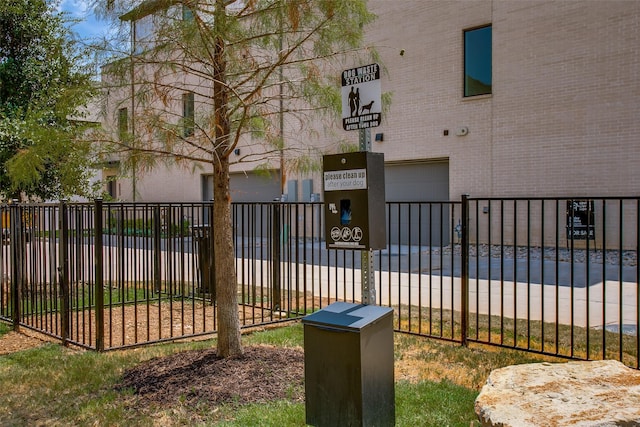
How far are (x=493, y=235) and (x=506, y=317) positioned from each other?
8947 mm

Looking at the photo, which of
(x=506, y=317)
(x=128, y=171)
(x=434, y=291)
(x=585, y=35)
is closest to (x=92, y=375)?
(x=128, y=171)

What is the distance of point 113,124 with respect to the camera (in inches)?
196

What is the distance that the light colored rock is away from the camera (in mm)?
3084

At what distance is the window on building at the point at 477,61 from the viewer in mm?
16328

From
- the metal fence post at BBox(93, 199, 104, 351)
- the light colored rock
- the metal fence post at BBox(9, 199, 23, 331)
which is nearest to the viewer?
the light colored rock

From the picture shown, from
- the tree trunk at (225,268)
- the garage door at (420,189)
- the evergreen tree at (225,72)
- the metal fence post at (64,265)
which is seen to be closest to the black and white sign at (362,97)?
the evergreen tree at (225,72)

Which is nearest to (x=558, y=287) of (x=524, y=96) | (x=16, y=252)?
(x=16, y=252)

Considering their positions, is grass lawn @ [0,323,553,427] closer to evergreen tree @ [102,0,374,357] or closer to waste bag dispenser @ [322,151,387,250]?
evergreen tree @ [102,0,374,357]

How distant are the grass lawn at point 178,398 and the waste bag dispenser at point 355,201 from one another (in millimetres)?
1363

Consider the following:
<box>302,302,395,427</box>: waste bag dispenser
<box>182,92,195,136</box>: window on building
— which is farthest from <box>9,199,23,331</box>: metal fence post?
<box>302,302,395,427</box>: waste bag dispenser

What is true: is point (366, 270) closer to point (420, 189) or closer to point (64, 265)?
point (64, 265)

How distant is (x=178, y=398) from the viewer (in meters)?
4.20

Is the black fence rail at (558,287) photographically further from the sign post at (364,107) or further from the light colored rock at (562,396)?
the sign post at (364,107)

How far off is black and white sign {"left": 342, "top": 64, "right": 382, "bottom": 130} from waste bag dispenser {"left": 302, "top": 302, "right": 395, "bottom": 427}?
4.09 feet
